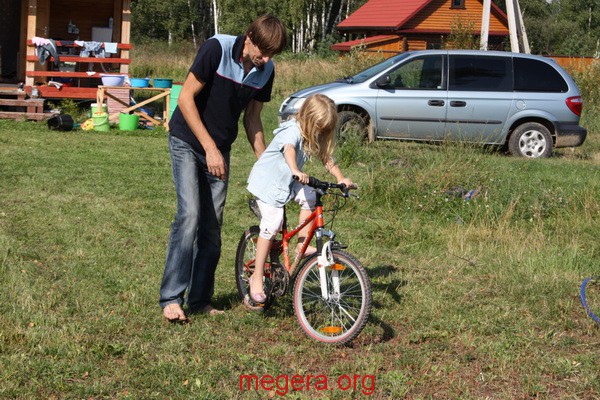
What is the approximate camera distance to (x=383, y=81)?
15.0 meters

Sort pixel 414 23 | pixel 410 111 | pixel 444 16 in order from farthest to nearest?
pixel 444 16 < pixel 414 23 < pixel 410 111

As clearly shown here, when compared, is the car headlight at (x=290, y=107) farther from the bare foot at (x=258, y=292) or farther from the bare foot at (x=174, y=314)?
the bare foot at (x=174, y=314)

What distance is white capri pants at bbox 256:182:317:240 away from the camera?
5738mm

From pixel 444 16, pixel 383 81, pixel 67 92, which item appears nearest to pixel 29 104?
pixel 67 92

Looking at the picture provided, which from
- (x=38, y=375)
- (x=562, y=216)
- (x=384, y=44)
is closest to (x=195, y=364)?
(x=38, y=375)

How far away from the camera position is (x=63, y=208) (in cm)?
943

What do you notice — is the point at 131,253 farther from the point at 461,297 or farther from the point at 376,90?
the point at 376,90

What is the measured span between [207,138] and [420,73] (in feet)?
33.8

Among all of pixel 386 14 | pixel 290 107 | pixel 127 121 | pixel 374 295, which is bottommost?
pixel 374 295

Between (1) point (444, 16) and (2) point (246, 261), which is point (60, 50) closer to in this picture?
(2) point (246, 261)

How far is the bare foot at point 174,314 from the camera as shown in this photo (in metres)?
5.77

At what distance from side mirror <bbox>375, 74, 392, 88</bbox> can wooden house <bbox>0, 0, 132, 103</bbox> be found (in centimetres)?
659

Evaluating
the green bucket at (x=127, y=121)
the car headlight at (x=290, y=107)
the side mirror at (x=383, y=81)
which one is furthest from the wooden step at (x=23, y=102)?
the side mirror at (x=383, y=81)

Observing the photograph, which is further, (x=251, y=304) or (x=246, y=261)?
(x=246, y=261)
